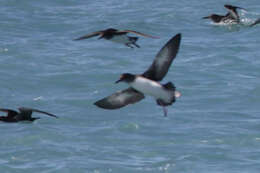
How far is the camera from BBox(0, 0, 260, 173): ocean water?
65.8 ft

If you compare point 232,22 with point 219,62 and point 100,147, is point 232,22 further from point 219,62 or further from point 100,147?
point 100,147

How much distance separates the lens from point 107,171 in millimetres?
19234

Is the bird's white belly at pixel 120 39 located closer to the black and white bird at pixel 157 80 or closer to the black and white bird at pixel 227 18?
the black and white bird at pixel 157 80

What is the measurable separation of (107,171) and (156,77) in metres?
5.82

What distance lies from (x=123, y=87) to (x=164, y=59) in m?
11.9

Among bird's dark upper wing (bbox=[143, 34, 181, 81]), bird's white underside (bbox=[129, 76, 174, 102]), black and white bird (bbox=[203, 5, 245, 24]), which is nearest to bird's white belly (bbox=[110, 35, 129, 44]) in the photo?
bird's dark upper wing (bbox=[143, 34, 181, 81])

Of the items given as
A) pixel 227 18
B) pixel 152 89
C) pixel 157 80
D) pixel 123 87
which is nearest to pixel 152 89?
pixel 152 89

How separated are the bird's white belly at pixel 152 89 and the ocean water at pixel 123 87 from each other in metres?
5.89

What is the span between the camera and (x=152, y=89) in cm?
1357

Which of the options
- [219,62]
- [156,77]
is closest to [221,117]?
[219,62]

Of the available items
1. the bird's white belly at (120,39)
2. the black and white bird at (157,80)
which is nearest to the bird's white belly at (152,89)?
the black and white bird at (157,80)

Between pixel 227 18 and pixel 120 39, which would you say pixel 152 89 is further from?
pixel 227 18

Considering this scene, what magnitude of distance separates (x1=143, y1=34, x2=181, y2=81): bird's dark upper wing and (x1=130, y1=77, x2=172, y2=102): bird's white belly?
21 centimetres

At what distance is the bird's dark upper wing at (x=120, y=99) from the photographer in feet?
46.1
